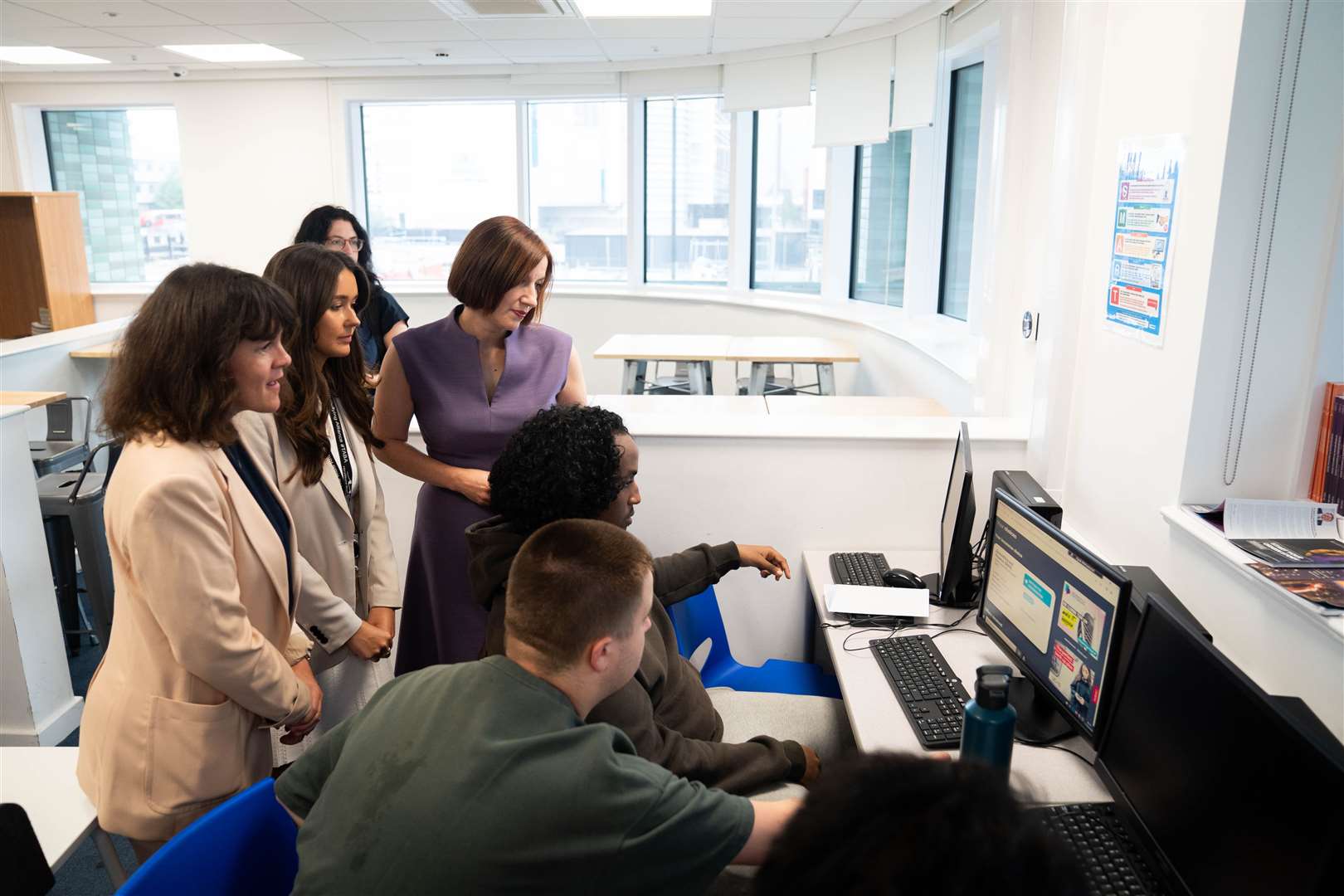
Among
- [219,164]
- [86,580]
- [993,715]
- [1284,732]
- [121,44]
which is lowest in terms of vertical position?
[86,580]

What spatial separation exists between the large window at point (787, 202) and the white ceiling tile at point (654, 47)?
27.8 inches

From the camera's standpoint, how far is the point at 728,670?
2396 millimetres

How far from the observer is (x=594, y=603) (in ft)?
3.90

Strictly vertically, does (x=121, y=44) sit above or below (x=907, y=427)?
above

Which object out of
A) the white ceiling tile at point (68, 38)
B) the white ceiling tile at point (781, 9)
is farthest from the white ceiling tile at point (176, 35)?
the white ceiling tile at point (781, 9)

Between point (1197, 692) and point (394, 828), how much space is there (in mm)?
1029

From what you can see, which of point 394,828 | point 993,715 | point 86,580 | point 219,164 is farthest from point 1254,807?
point 219,164

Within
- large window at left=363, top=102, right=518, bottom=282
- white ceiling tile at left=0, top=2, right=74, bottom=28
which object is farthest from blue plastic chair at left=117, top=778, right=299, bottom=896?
large window at left=363, top=102, right=518, bottom=282

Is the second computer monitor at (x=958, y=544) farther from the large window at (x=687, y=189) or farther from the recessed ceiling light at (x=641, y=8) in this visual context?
the large window at (x=687, y=189)

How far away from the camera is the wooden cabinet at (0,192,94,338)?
6.39 meters

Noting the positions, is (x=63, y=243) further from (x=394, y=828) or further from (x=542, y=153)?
(x=394, y=828)

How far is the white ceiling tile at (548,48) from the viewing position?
6.36 metres

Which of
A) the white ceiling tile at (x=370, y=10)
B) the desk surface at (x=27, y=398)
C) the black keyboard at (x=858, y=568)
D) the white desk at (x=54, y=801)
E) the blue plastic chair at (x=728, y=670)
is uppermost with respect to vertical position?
the white ceiling tile at (x=370, y=10)

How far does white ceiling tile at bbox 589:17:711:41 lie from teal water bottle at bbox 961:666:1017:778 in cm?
499
